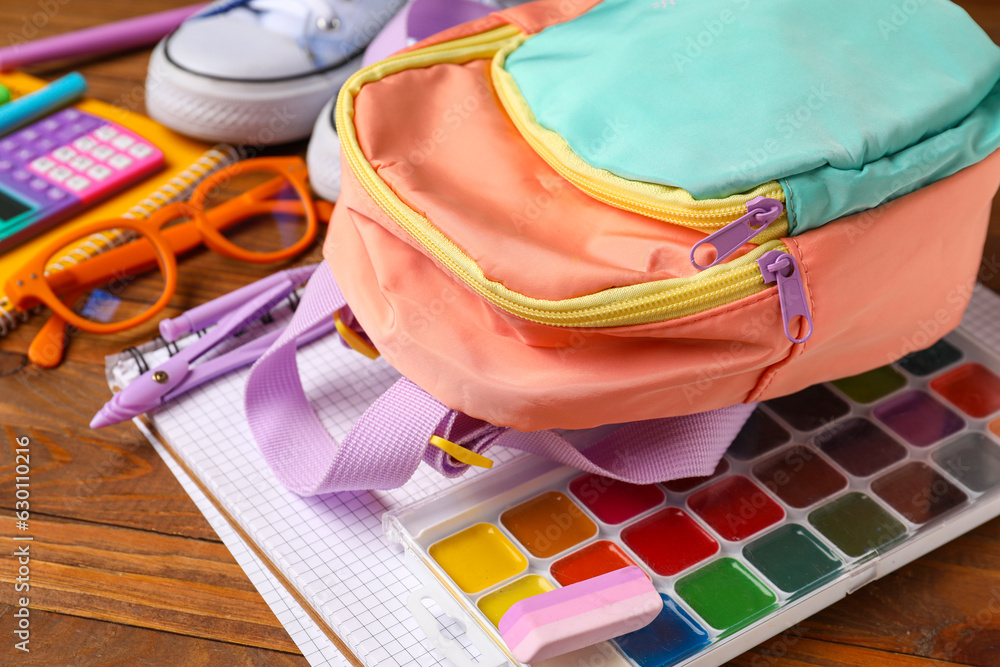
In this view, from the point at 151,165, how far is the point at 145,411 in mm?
271

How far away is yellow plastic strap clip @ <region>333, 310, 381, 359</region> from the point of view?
1.93 ft

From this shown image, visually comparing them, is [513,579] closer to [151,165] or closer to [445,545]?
[445,545]

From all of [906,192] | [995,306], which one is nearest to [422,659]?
[906,192]

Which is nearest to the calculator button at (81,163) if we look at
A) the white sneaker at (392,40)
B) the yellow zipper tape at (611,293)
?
the white sneaker at (392,40)

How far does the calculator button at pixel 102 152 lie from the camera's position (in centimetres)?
79

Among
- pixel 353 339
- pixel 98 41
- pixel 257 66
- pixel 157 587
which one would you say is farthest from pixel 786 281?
pixel 98 41

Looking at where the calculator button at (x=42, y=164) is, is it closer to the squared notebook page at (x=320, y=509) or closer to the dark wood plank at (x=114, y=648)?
the squared notebook page at (x=320, y=509)

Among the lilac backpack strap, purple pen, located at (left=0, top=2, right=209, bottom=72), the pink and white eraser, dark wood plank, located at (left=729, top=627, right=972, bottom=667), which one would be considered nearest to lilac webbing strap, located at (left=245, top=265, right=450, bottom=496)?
the lilac backpack strap

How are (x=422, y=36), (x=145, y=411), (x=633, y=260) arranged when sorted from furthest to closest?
(x=422, y=36) < (x=145, y=411) < (x=633, y=260)

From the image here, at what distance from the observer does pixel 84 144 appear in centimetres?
80

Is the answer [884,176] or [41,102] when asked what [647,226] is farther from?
[41,102]

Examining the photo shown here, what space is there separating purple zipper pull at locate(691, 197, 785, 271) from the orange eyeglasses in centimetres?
38

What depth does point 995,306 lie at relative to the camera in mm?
689

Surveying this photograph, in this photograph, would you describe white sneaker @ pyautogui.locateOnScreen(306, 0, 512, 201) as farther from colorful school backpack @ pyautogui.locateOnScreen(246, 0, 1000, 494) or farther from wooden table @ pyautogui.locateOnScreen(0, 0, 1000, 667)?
wooden table @ pyautogui.locateOnScreen(0, 0, 1000, 667)
